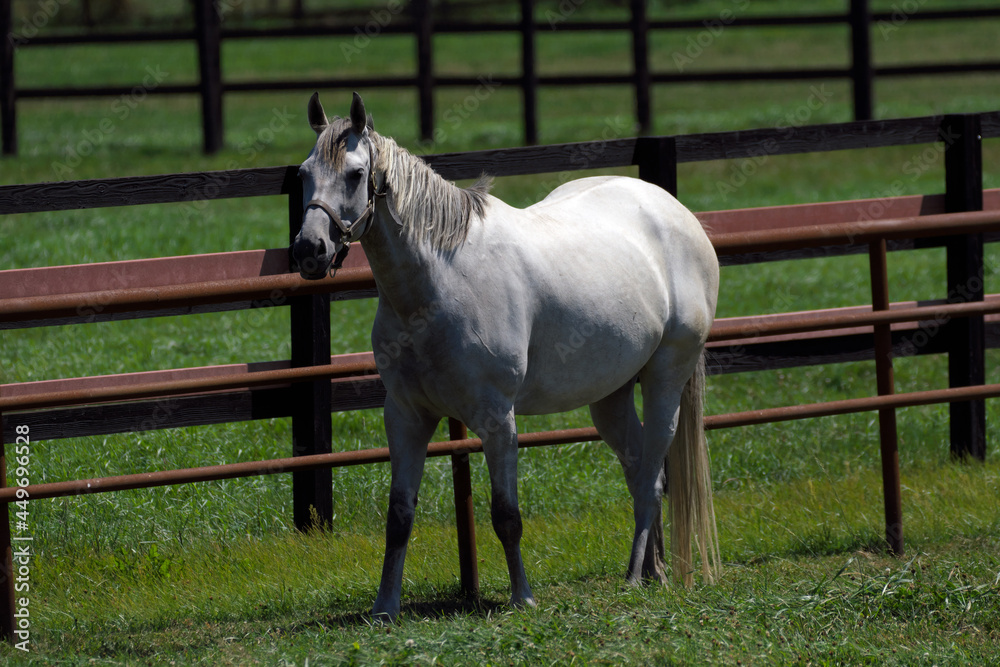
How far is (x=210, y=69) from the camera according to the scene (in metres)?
13.9

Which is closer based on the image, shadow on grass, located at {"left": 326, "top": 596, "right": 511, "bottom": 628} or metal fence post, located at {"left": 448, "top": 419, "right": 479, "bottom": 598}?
shadow on grass, located at {"left": 326, "top": 596, "right": 511, "bottom": 628}

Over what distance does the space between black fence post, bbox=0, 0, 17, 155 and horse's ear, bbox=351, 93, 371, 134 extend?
1185 centimetres

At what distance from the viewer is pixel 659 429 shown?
4.14 meters

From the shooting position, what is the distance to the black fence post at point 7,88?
534 inches

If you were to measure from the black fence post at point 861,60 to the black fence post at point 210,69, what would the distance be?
775 cm

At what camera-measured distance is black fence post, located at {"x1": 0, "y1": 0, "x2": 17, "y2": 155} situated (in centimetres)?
1357

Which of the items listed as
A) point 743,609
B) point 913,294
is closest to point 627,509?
point 743,609
